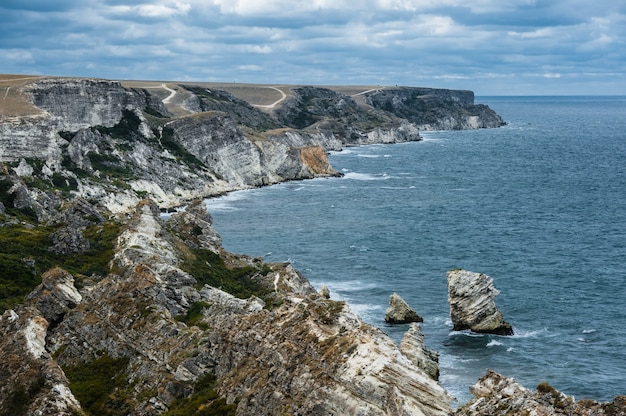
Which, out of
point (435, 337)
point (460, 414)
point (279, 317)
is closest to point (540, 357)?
point (435, 337)

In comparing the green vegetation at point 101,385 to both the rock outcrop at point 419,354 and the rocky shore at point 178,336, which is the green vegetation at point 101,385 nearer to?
the rocky shore at point 178,336

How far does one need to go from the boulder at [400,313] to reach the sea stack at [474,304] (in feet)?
12.1

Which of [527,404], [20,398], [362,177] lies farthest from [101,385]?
[362,177]

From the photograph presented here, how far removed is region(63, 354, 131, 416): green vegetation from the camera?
36.9 metres

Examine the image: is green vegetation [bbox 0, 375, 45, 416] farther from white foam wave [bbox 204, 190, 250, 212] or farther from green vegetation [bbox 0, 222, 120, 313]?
white foam wave [bbox 204, 190, 250, 212]

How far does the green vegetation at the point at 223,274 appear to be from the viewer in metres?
67.9

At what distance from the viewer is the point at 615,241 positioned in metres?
108

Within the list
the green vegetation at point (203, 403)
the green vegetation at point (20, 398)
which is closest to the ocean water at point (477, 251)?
the green vegetation at point (203, 403)

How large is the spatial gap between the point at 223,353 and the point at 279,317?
366 cm

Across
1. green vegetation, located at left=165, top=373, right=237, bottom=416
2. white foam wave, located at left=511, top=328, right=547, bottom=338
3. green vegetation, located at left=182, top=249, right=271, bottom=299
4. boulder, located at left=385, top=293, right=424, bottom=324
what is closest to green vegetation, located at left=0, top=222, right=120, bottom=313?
green vegetation, located at left=182, top=249, right=271, bottom=299

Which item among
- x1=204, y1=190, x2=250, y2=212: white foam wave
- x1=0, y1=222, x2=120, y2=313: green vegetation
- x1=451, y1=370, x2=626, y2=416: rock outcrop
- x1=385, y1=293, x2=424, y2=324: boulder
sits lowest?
x1=204, y1=190, x2=250, y2=212: white foam wave

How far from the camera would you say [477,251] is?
102125 mm

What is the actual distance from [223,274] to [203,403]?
131 ft

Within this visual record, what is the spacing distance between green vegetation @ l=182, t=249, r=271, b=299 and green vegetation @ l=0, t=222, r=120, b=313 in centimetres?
777
